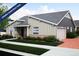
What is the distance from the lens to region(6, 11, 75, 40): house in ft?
34.1

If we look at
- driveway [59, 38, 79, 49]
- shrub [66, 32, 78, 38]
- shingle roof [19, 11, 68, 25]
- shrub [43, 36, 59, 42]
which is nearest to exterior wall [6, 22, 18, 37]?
shingle roof [19, 11, 68, 25]

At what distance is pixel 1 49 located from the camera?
10789 mm

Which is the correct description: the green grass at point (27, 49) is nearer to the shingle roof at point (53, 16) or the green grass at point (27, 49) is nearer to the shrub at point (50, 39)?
the shrub at point (50, 39)

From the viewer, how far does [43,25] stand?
12.3 m

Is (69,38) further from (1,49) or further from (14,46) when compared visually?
(1,49)

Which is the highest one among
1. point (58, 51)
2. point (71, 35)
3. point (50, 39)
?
point (71, 35)

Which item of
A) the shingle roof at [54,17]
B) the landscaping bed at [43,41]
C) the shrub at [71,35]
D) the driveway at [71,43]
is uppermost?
the shingle roof at [54,17]

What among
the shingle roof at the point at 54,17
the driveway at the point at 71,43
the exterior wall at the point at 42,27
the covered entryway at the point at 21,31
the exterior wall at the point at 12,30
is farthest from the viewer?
the exterior wall at the point at 42,27

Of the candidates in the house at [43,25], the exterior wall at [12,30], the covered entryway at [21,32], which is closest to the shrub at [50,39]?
the house at [43,25]

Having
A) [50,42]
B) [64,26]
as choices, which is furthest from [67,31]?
[50,42]

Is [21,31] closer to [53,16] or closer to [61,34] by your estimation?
[53,16]

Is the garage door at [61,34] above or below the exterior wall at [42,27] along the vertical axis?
below

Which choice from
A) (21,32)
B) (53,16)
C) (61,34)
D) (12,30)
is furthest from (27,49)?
(53,16)

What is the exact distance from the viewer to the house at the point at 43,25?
10.4 metres
